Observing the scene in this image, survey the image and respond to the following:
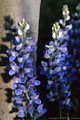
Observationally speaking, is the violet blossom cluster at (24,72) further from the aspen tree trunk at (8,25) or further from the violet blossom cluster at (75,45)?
the violet blossom cluster at (75,45)

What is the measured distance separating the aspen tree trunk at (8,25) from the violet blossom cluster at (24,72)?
50 millimetres

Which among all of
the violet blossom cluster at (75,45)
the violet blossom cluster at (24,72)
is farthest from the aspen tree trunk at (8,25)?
the violet blossom cluster at (75,45)

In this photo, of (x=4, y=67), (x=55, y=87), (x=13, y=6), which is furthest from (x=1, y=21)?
(x=55, y=87)

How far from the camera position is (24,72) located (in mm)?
1352

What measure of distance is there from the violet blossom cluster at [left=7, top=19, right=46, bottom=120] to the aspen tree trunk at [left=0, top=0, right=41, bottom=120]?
0.16ft

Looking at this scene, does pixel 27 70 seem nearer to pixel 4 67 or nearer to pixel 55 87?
pixel 4 67

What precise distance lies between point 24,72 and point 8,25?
A: 263 mm

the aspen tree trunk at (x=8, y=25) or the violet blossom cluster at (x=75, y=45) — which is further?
the violet blossom cluster at (x=75, y=45)

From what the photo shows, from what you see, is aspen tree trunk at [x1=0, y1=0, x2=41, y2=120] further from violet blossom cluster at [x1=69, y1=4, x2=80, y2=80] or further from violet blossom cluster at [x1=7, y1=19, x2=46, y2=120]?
violet blossom cluster at [x1=69, y1=4, x2=80, y2=80]

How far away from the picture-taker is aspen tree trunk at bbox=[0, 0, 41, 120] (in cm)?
134

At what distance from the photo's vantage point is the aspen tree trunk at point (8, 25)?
4.41 ft

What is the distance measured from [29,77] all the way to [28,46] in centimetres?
22

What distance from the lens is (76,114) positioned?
1996 millimetres

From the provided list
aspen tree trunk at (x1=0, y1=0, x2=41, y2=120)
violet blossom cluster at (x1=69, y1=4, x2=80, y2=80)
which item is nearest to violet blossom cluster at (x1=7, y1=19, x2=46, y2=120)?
aspen tree trunk at (x1=0, y1=0, x2=41, y2=120)
